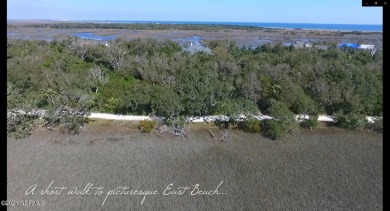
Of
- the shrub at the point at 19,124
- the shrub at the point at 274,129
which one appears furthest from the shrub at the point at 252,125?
the shrub at the point at 19,124

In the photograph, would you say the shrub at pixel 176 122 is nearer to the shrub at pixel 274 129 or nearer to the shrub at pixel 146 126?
the shrub at pixel 146 126

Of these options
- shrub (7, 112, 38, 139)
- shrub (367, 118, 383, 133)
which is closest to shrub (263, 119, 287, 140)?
shrub (367, 118, 383, 133)

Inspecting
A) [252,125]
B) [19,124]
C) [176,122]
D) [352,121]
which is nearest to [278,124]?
[252,125]

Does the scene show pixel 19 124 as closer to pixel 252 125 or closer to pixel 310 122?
pixel 252 125

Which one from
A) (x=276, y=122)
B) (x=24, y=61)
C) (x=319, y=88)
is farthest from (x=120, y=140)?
(x=24, y=61)

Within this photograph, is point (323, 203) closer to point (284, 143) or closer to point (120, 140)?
point (284, 143)

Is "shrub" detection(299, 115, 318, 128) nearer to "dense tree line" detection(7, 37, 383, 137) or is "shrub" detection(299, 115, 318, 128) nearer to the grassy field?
the grassy field
